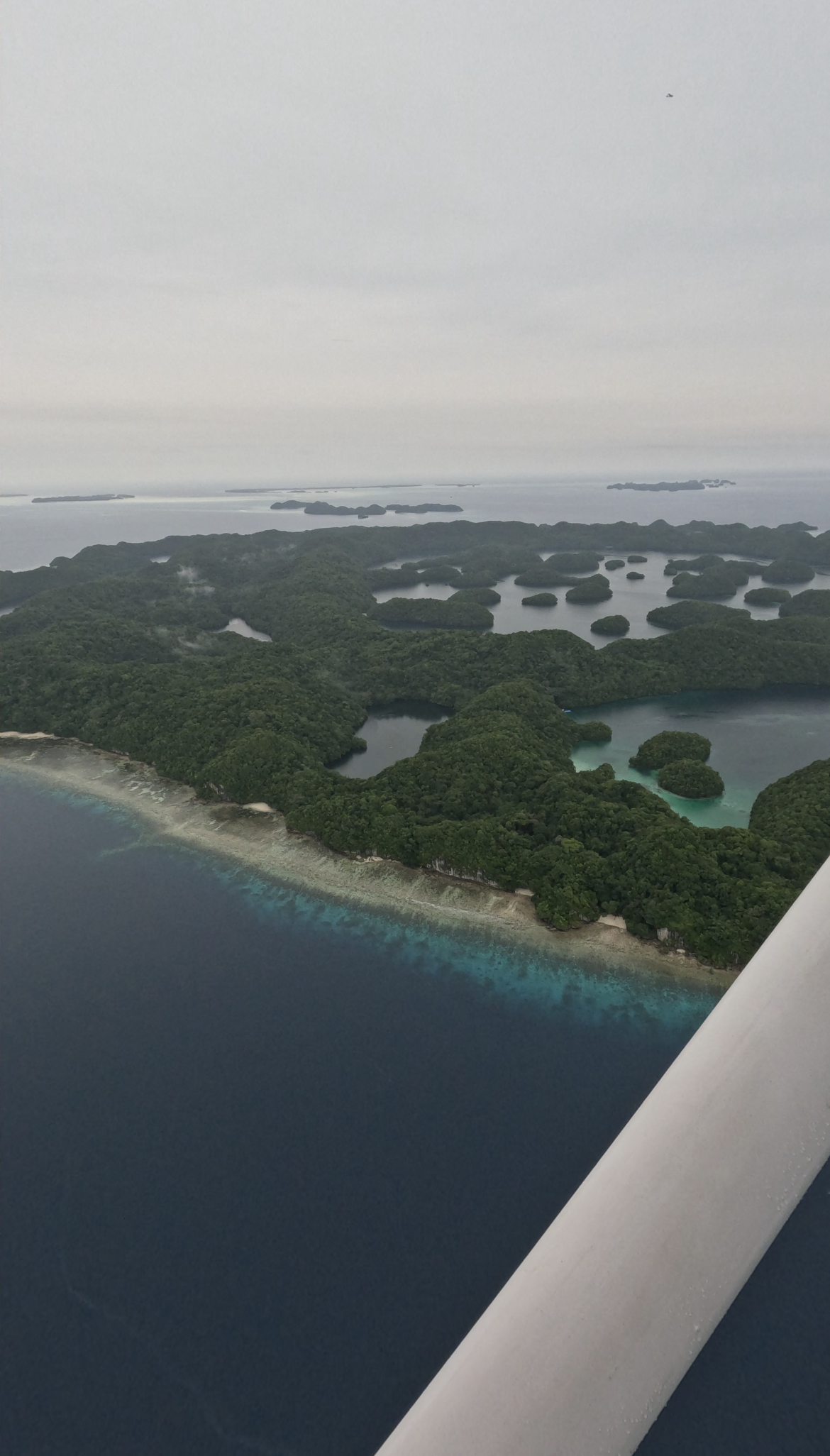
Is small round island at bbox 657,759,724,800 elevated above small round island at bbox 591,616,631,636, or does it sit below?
below

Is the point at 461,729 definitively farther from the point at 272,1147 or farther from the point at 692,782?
the point at 272,1147

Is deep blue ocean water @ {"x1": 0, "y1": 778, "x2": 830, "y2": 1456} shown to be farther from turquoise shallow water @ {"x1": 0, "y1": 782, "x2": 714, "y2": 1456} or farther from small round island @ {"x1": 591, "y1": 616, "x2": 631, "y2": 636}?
small round island @ {"x1": 591, "y1": 616, "x2": 631, "y2": 636}

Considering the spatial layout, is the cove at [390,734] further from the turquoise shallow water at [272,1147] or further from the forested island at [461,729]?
the turquoise shallow water at [272,1147]

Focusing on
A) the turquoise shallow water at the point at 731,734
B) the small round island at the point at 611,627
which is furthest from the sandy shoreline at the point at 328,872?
the small round island at the point at 611,627

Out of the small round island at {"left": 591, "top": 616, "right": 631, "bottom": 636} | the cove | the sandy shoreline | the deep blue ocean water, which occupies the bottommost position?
the deep blue ocean water

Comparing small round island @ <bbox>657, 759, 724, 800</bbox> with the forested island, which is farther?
small round island @ <bbox>657, 759, 724, 800</bbox>

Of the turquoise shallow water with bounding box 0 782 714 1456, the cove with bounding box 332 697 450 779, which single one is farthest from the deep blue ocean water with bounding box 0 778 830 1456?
the cove with bounding box 332 697 450 779

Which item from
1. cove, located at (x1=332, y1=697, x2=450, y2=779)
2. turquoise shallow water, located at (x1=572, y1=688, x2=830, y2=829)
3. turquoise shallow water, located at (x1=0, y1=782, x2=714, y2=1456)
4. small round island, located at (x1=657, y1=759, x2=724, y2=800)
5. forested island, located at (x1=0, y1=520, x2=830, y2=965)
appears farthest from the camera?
cove, located at (x1=332, y1=697, x2=450, y2=779)

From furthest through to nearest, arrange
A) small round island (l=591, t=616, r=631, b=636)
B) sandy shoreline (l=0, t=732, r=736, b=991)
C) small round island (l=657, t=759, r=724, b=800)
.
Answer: small round island (l=591, t=616, r=631, b=636) → small round island (l=657, t=759, r=724, b=800) → sandy shoreline (l=0, t=732, r=736, b=991)
